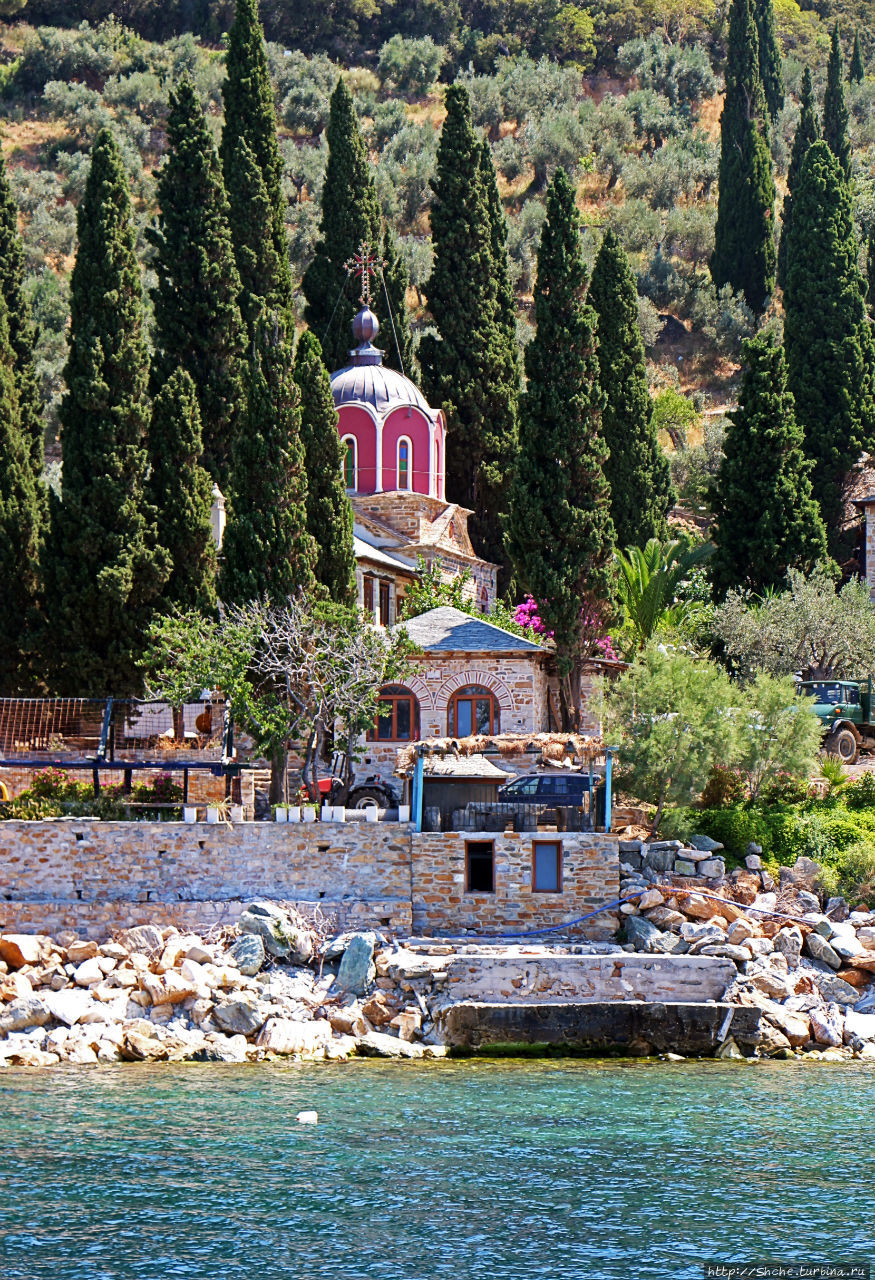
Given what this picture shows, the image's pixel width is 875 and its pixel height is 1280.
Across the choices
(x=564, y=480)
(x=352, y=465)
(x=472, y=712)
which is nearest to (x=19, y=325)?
(x=352, y=465)

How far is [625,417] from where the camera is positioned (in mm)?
49094

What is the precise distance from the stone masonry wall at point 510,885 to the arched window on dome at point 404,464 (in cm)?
2210

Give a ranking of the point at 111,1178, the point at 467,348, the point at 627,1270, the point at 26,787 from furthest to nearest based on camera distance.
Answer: the point at 467,348 → the point at 26,787 → the point at 111,1178 → the point at 627,1270

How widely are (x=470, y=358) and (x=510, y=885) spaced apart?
26351 millimetres

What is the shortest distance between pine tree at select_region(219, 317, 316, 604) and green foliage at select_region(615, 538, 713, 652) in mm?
9805

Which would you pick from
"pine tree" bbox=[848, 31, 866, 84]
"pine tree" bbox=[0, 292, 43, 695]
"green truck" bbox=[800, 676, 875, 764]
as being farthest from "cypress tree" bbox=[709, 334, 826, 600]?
"pine tree" bbox=[848, 31, 866, 84]

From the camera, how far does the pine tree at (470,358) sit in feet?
169

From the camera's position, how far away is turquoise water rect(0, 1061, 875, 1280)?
16609mm

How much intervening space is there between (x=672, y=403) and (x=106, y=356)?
3278 centimetres

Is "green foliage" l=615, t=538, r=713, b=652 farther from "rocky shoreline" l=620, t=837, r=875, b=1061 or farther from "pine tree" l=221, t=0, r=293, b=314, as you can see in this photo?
"pine tree" l=221, t=0, r=293, b=314

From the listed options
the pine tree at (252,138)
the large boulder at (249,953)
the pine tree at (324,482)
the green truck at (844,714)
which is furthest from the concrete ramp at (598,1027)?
Answer: the pine tree at (252,138)

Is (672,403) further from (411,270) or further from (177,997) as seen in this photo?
(177,997)

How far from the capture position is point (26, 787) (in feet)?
104

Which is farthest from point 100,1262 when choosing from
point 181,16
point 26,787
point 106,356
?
point 181,16
